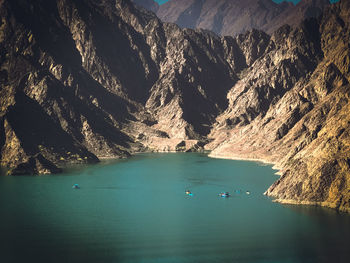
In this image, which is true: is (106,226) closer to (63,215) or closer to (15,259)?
(63,215)

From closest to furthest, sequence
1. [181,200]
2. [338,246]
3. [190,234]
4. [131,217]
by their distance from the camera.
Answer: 1. [338,246]
2. [190,234]
3. [131,217]
4. [181,200]

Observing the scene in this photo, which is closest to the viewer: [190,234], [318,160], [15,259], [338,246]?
[15,259]

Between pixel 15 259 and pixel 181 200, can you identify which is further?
pixel 181 200

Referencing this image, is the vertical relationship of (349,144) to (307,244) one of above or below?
above

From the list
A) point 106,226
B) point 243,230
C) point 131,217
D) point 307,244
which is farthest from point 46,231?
point 307,244

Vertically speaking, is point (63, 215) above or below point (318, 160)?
below

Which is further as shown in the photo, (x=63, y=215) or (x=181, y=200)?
(x=181, y=200)

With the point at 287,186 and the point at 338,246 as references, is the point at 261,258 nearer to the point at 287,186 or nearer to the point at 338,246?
the point at 338,246

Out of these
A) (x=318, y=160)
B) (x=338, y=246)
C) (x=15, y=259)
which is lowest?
(x=15, y=259)

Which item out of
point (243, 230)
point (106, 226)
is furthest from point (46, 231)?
point (243, 230)
